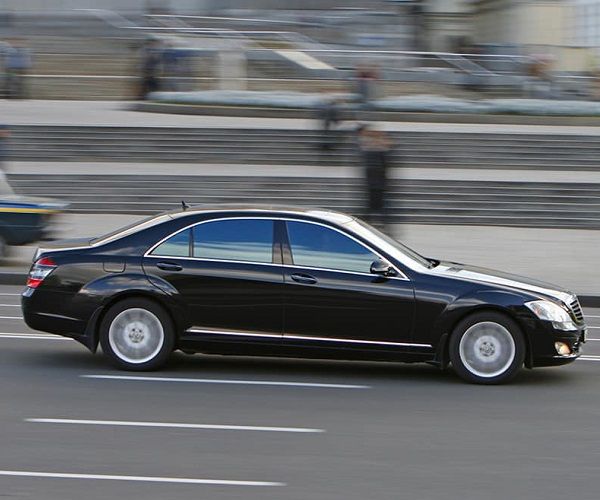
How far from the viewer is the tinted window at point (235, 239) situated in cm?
943

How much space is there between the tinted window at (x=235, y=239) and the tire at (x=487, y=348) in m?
1.65

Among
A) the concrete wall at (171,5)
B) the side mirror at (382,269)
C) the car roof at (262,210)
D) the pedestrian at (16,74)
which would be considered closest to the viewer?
the side mirror at (382,269)

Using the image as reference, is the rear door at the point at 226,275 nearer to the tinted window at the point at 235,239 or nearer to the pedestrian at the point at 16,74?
the tinted window at the point at 235,239

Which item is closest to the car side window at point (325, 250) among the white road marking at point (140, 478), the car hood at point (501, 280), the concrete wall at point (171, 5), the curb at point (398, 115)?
the car hood at point (501, 280)

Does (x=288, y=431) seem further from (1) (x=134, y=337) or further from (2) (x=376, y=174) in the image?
(2) (x=376, y=174)

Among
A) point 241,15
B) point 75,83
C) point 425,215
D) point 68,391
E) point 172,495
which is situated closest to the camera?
point 172,495

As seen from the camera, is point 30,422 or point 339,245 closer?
point 30,422

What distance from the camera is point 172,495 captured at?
6.26 meters

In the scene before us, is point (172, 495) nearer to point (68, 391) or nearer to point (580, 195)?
point (68, 391)

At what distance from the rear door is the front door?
4.9 inches

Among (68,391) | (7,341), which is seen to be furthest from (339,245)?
(7,341)

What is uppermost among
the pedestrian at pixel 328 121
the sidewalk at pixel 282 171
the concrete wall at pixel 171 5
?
the concrete wall at pixel 171 5

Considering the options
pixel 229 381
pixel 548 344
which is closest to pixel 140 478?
pixel 229 381

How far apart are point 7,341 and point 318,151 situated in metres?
16.0
